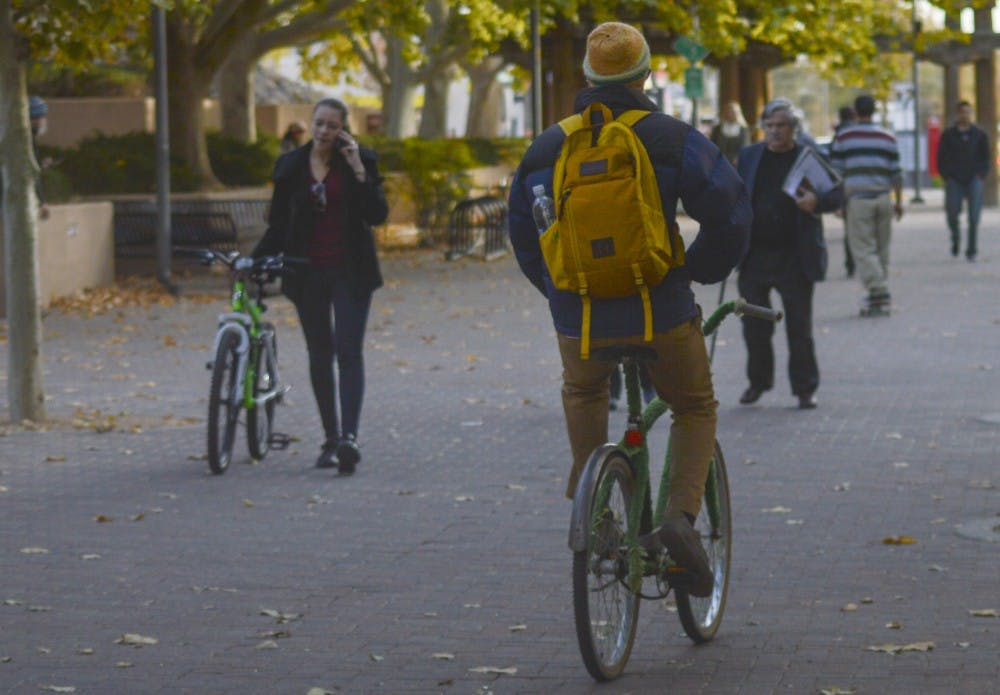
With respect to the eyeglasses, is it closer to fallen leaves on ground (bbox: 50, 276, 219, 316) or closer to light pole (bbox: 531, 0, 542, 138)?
fallen leaves on ground (bbox: 50, 276, 219, 316)

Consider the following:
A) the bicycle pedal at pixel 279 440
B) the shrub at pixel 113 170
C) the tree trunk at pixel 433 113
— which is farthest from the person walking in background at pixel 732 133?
the bicycle pedal at pixel 279 440

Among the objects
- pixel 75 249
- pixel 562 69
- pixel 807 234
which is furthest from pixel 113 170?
pixel 807 234

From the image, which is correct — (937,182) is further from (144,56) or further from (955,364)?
(955,364)

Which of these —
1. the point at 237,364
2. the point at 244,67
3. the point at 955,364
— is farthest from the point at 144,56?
the point at 237,364

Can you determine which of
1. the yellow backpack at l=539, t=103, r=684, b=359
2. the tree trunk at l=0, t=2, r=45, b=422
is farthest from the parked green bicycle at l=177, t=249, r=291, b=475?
the yellow backpack at l=539, t=103, r=684, b=359

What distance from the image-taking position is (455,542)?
8031 millimetres

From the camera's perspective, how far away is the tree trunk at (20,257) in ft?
38.1

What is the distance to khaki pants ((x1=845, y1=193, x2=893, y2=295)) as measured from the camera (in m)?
17.7

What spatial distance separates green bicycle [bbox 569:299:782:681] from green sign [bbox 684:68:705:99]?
78.5ft

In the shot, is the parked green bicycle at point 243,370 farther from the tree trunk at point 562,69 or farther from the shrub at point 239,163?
the tree trunk at point 562,69

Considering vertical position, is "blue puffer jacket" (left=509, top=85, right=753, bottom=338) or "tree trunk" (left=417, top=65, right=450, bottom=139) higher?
"tree trunk" (left=417, top=65, right=450, bottom=139)

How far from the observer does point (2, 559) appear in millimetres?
7770

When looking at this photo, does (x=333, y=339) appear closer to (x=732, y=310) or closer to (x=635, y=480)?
(x=732, y=310)

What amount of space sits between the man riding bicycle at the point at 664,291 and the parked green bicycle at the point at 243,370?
4.06 metres
